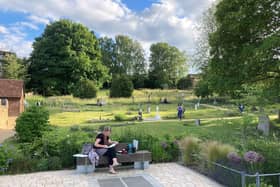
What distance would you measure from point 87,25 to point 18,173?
4784 centimetres

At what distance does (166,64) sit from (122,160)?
180ft

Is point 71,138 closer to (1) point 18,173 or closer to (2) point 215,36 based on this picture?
(1) point 18,173

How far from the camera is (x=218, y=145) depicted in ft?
22.0

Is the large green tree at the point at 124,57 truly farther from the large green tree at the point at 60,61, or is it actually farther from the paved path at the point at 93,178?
the paved path at the point at 93,178

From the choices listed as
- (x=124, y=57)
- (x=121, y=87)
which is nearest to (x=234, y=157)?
(x=121, y=87)

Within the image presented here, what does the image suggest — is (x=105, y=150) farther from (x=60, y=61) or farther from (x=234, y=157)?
(x=60, y=61)

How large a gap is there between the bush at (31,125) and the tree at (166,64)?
47684 millimetres

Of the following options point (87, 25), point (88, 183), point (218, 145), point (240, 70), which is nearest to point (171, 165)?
point (218, 145)

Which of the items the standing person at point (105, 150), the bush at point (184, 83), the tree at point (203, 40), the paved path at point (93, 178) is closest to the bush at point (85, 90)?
the tree at point (203, 40)

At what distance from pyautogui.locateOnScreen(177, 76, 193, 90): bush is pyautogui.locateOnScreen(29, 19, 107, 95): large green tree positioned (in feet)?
69.1

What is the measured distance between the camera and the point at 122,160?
23.1 feet

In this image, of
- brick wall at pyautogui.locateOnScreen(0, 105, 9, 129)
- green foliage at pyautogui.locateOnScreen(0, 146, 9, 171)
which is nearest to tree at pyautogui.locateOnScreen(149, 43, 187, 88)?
brick wall at pyautogui.locateOnScreen(0, 105, 9, 129)

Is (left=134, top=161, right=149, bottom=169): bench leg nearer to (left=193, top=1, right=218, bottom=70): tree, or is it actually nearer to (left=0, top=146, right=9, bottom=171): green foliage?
(left=0, top=146, right=9, bottom=171): green foliage

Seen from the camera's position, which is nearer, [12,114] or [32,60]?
[12,114]
